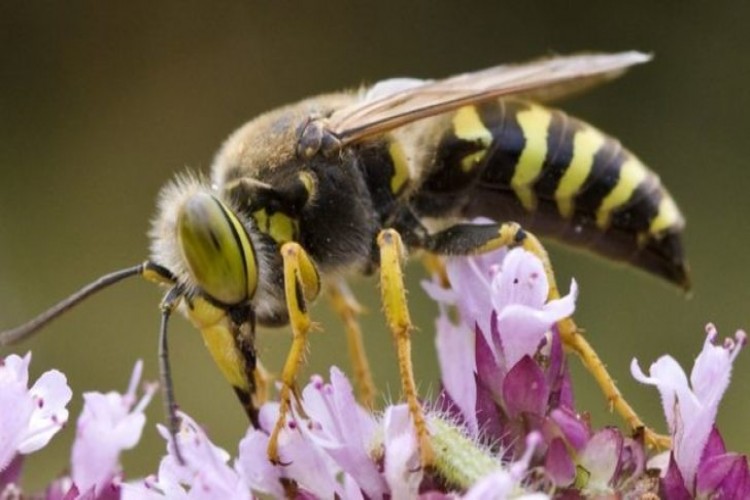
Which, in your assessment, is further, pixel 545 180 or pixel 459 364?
pixel 545 180

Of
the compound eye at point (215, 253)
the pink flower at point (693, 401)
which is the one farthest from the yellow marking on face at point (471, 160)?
the pink flower at point (693, 401)

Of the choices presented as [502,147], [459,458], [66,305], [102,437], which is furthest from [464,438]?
[502,147]

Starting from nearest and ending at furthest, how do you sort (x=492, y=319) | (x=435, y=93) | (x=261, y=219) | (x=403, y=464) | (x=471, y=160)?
(x=403, y=464), (x=492, y=319), (x=261, y=219), (x=435, y=93), (x=471, y=160)

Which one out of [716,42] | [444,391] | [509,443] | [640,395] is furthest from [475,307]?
[716,42]

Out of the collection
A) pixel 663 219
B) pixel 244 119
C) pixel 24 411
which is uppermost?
pixel 24 411

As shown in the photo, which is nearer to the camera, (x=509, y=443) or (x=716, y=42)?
(x=509, y=443)

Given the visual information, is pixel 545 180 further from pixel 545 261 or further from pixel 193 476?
pixel 193 476

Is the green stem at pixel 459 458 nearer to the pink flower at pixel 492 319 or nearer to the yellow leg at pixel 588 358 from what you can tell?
the pink flower at pixel 492 319

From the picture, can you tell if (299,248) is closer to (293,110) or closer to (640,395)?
(293,110)
